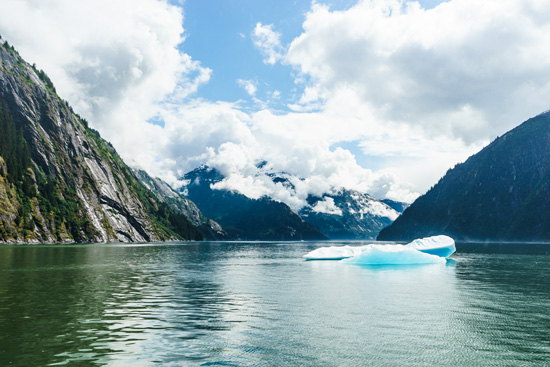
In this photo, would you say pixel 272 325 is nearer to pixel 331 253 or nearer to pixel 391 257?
pixel 391 257

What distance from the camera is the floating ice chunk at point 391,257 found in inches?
2965

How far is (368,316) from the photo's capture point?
27.2 metres

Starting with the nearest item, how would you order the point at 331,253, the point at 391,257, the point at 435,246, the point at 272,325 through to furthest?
the point at 272,325, the point at 391,257, the point at 435,246, the point at 331,253

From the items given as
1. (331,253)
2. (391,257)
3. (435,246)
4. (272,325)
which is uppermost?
(435,246)

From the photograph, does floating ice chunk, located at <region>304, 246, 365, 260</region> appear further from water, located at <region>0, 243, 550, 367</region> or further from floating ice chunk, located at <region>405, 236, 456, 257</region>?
water, located at <region>0, 243, 550, 367</region>

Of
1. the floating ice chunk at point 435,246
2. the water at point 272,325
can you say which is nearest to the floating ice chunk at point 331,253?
the floating ice chunk at point 435,246

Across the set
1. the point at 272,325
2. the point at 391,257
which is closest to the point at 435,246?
the point at 391,257

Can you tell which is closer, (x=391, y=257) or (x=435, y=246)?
(x=391, y=257)

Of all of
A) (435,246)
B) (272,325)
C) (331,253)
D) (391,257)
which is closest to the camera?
(272,325)

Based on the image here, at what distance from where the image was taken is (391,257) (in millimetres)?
76000

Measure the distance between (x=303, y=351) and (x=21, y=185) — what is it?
221449 mm

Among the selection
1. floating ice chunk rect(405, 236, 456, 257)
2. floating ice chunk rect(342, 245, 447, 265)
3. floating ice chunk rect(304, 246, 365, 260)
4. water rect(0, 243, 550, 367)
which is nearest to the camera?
water rect(0, 243, 550, 367)

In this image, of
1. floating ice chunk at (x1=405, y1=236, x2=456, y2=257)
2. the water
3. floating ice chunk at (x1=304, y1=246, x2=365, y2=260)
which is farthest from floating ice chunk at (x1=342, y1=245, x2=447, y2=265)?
the water

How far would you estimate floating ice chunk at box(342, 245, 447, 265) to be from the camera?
247 ft
